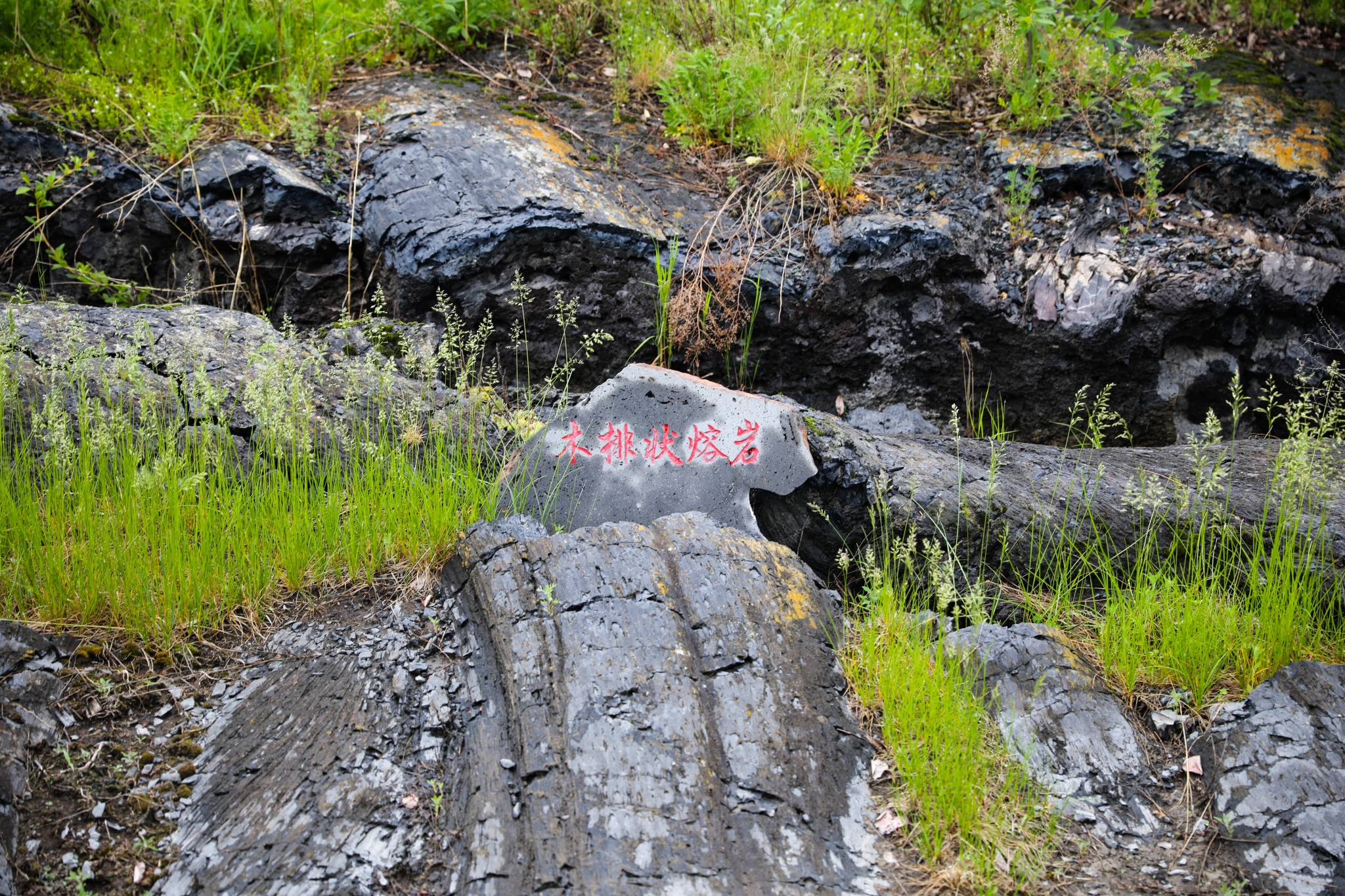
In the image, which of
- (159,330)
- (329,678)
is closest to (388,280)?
(159,330)

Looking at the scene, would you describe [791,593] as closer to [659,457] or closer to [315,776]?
[659,457]

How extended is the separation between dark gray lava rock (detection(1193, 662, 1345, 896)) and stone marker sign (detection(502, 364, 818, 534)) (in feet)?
5.99

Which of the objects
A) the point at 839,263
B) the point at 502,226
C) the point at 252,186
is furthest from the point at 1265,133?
the point at 252,186

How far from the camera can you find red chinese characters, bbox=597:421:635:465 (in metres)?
3.96

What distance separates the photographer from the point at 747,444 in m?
3.89

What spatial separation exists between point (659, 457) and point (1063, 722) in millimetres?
1973

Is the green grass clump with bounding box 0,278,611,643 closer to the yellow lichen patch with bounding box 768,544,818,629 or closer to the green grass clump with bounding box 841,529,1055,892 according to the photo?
the yellow lichen patch with bounding box 768,544,818,629

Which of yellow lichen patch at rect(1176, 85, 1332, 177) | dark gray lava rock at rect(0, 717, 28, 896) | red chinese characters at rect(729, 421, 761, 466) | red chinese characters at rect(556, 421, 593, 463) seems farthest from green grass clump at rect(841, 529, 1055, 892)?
yellow lichen patch at rect(1176, 85, 1332, 177)

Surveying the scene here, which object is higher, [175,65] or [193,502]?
[175,65]

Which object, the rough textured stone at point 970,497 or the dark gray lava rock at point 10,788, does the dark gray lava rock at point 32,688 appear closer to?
the dark gray lava rock at point 10,788

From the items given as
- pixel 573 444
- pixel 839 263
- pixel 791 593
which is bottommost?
pixel 791 593

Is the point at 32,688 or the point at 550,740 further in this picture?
the point at 32,688

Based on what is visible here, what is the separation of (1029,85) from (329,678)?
18.0ft

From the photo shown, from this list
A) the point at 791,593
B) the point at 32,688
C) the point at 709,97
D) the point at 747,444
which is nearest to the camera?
the point at 32,688
